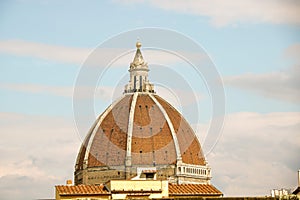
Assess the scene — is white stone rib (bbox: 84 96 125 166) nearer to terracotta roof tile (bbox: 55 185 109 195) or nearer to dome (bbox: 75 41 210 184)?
dome (bbox: 75 41 210 184)

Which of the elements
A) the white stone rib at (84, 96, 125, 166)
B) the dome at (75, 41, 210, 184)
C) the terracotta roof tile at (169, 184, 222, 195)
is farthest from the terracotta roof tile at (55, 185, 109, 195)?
the white stone rib at (84, 96, 125, 166)

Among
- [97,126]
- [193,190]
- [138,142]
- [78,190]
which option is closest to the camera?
[78,190]

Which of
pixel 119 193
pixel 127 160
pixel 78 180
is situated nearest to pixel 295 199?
pixel 119 193

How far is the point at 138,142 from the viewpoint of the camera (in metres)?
136

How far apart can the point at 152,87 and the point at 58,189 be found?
76.4 metres

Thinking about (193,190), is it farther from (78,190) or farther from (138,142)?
(138,142)

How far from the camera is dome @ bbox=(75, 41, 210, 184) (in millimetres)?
135500

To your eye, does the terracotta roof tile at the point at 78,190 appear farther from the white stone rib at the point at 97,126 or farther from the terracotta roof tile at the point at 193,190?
the white stone rib at the point at 97,126

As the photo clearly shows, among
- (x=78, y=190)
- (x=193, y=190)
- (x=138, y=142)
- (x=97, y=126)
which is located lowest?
(x=78, y=190)

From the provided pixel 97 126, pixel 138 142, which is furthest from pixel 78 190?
pixel 97 126

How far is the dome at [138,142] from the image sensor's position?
135500 mm

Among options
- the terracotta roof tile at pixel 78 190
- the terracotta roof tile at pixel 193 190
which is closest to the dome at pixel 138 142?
the terracotta roof tile at pixel 193 190

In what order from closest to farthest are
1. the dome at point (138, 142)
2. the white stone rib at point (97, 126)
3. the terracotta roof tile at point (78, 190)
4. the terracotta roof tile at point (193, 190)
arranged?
the terracotta roof tile at point (78, 190) < the terracotta roof tile at point (193, 190) < the dome at point (138, 142) < the white stone rib at point (97, 126)

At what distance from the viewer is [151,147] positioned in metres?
136
